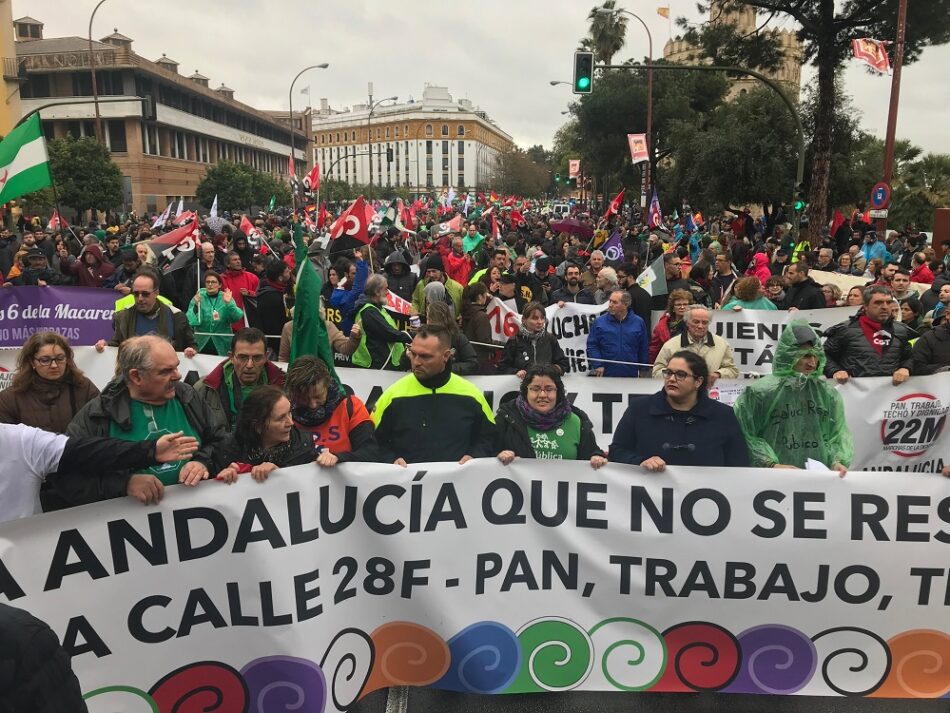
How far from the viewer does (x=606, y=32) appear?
2090 inches

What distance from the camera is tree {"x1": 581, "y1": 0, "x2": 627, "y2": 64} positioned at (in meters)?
52.8

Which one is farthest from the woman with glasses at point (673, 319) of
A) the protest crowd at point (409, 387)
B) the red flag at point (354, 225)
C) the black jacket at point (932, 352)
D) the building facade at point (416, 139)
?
the building facade at point (416, 139)

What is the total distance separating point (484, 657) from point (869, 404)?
3.52 meters

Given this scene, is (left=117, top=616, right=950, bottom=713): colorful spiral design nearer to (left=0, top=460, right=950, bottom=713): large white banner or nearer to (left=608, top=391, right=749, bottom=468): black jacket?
(left=0, top=460, right=950, bottom=713): large white banner

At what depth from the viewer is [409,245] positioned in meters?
16.7

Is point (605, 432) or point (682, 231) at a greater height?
point (682, 231)

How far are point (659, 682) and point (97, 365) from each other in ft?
15.6

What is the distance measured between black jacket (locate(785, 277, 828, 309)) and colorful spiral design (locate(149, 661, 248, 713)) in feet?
21.1

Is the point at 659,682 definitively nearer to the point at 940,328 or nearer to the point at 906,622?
the point at 906,622

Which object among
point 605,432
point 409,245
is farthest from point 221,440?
point 409,245

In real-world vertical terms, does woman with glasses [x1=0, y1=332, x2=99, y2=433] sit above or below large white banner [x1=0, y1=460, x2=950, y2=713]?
above

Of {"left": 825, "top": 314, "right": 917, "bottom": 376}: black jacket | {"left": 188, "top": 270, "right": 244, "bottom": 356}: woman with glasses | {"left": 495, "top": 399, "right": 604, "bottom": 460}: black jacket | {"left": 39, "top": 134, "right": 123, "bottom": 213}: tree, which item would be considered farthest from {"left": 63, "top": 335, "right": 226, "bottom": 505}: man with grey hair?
{"left": 39, "top": 134, "right": 123, "bottom": 213}: tree

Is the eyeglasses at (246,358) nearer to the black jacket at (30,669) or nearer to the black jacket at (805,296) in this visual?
the black jacket at (30,669)

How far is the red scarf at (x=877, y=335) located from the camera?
18.0 ft
